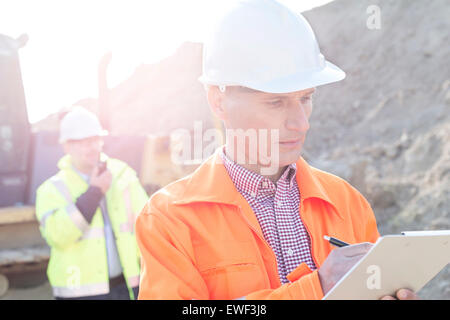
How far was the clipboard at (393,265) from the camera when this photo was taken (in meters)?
1.33

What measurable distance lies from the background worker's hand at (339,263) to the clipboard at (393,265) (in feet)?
0.12

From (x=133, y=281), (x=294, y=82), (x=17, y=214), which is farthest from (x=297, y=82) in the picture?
(x=17, y=214)

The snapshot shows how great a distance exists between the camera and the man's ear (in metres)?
1.78

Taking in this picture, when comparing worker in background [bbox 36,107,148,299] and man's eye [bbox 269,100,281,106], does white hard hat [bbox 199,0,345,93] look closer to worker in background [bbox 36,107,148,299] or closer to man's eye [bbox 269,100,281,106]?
man's eye [bbox 269,100,281,106]

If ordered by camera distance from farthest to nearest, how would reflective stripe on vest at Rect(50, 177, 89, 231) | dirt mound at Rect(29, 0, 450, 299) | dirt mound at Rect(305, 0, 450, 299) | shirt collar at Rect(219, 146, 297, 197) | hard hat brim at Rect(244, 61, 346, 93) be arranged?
dirt mound at Rect(29, 0, 450, 299) < dirt mound at Rect(305, 0, 450, 299) < reflective stripe on vest at Rect(50, 177, 89, 231) < shirt collar at Rect(219, 146, 297, 197) < hard hat brim at Rect(244, 61, 346, 93)

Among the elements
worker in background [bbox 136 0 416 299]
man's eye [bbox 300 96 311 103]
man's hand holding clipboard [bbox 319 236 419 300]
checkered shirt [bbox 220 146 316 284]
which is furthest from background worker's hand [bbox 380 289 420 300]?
man's eye [bbox 300 96 311 103]

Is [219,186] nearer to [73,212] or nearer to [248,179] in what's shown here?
[248,179]

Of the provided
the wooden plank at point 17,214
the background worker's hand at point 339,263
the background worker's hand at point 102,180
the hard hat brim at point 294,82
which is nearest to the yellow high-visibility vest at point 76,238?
the background worker's hand at point 102,180

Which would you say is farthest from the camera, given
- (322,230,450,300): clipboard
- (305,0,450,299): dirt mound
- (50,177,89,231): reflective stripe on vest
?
(305,0,450,299): dirt mound

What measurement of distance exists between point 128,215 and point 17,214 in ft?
5.81

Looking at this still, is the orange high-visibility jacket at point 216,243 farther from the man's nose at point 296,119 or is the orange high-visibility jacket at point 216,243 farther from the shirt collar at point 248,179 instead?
the man's nose at point 296,119

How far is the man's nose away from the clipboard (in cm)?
45

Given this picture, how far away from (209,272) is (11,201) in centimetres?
446

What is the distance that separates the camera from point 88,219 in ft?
12.1
